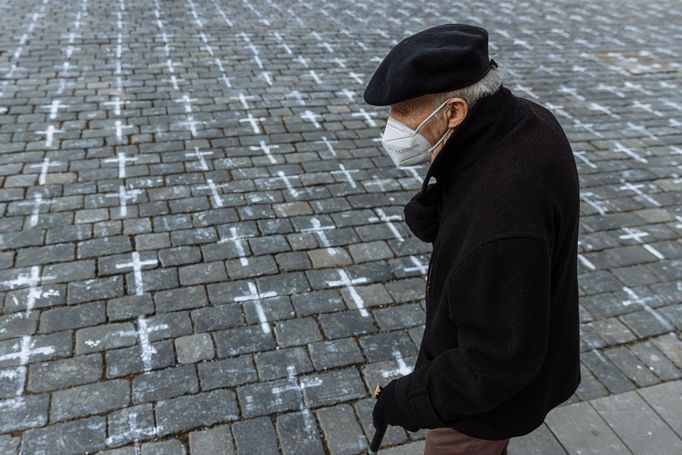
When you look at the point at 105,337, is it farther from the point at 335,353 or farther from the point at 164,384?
the point at 335,353

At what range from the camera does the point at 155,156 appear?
19.8 ft

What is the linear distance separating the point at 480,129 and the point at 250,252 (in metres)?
3.12

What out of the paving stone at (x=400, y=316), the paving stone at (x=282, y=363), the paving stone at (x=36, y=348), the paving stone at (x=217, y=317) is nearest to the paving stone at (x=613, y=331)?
the paving stone at (x=400, y=316)

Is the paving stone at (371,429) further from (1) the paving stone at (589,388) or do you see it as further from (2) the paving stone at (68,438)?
(2) the paving stone at (68,438)

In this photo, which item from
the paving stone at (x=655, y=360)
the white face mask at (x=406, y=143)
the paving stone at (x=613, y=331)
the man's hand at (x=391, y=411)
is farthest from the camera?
the paving stone at (x=613, y=331)

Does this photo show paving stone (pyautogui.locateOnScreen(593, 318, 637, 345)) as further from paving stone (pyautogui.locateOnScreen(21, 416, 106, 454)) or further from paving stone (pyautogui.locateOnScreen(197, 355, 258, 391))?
paving stone (pyautogui.locateOnScreen(21, 416, 106, 454))

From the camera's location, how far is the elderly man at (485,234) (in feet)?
5.70

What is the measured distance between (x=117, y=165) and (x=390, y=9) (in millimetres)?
7786

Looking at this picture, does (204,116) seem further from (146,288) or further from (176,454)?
(176,454)

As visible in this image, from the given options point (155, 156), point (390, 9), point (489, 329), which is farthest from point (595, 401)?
point (390, 9)

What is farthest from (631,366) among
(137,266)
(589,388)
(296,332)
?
(137,266)

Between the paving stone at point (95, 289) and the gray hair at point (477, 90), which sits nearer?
the gray hair at point (477, 90)

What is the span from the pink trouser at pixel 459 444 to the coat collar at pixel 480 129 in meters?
1.04

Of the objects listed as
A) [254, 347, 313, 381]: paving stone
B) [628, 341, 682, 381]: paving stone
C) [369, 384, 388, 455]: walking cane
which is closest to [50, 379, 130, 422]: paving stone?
[254, 347, 313, 381]: paving stone
